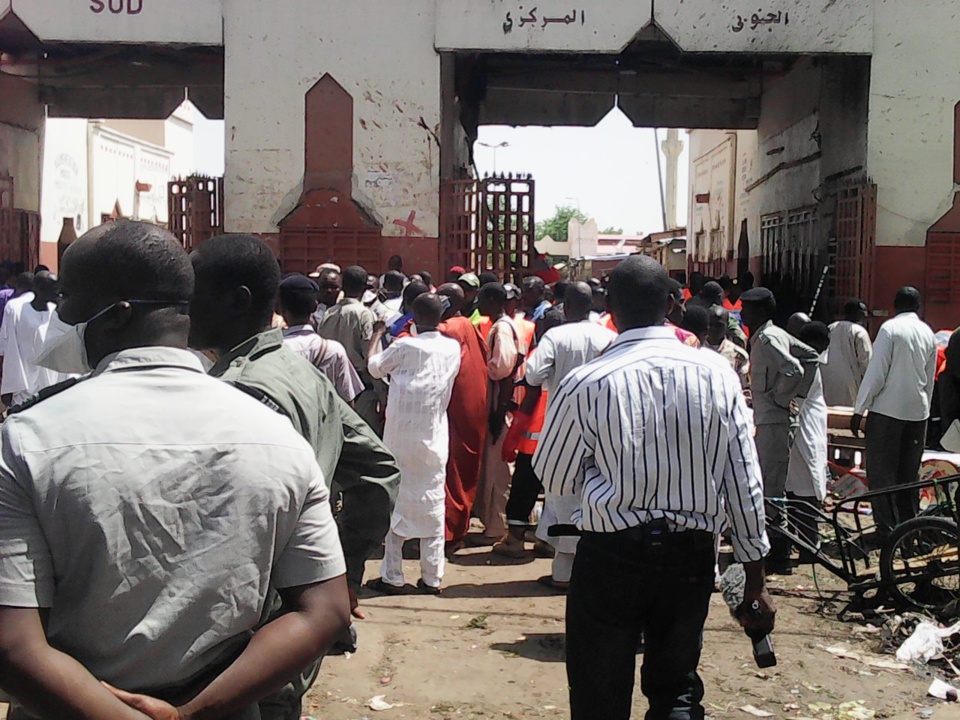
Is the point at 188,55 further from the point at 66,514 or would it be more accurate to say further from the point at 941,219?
the point at 66,514

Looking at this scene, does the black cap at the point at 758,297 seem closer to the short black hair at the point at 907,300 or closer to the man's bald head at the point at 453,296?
the short black hair at the point at 907,300

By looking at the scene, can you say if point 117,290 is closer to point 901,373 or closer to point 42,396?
point 42,396

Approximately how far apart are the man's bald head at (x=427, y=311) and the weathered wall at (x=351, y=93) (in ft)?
24.6

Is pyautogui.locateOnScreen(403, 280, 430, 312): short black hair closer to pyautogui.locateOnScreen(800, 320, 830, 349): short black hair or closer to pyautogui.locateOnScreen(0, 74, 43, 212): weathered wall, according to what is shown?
pyautogui.locateOnScreen(800, 320, 830, 349): short black hair

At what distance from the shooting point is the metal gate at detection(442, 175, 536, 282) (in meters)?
13.1

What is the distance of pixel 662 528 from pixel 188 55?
15.2 m

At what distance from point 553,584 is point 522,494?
0.83 metres

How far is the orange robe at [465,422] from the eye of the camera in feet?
21.5

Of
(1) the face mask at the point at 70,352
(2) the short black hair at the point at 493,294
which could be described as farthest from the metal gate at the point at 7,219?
(1) the face mask at the point at 70,352

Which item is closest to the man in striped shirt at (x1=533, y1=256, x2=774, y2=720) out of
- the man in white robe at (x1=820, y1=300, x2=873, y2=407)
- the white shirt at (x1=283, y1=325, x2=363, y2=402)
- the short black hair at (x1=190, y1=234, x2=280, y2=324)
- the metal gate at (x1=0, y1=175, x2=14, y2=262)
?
the short black hair at (x1=190, y1=234, x2=280, y2=324)

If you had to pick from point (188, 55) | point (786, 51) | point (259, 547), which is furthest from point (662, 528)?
point (188, 55)

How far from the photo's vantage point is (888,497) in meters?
6.38

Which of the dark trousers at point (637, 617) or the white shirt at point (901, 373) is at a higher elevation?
the white shirt at point (901, 373)

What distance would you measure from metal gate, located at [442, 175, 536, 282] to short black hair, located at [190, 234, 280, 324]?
10.5 meters
